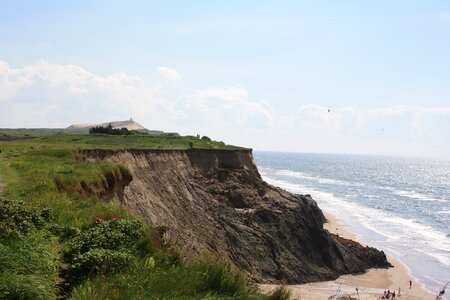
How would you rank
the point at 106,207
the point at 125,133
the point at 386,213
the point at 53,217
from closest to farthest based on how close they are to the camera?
1. the point at 53,217
2. the point at 106,207
3. the point at 125,133
4. the point at 386,213

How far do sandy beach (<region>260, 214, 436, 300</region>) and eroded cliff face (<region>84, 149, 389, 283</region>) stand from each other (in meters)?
1.01

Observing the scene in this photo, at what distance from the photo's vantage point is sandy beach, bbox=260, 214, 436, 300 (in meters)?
32.6

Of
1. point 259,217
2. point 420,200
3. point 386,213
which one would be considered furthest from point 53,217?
point 420,200

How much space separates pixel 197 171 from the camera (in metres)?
47.3

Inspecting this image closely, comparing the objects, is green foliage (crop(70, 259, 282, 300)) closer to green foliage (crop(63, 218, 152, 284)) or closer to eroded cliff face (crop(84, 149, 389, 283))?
green foliage (crop(63, 218, 152, 284))

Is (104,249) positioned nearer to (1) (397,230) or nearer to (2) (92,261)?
(2) (92,261)

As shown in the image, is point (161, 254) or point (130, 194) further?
point (130, 194)

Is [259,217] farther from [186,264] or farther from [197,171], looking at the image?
[186,264]

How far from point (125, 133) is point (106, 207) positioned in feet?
163

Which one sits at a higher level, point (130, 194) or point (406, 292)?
point (130, 194)

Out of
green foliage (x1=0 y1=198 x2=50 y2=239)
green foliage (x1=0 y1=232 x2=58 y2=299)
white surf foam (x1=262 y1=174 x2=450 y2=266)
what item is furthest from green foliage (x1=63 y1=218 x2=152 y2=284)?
white surf foam (x1=262 y1=174 x2=450 y2=266)

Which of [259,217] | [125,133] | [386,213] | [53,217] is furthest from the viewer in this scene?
[386,213]

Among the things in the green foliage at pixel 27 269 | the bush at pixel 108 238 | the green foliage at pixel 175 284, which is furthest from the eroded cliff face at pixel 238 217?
the green foliage at pixel 175 284

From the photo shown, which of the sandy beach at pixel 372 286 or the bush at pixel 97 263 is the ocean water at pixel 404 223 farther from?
the bush at pixel 97 263
